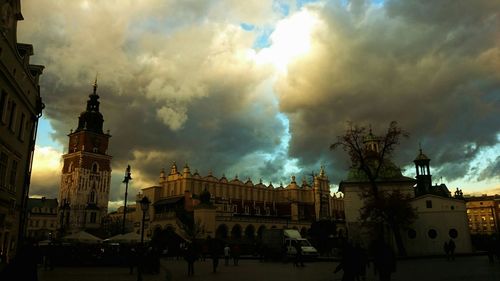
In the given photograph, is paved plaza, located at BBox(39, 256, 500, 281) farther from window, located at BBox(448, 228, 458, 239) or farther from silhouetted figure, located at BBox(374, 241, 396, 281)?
window, located at BBox(448, 228, 458, 239)

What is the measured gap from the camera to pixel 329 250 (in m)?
51.0

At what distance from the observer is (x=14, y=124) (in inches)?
951

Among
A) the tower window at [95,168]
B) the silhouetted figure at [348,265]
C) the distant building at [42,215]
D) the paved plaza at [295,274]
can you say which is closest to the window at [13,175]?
the paved plaza at [295,274]

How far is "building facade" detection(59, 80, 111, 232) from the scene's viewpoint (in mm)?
89812

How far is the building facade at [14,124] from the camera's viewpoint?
22.1 m

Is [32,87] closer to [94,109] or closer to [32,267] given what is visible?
[32,267]

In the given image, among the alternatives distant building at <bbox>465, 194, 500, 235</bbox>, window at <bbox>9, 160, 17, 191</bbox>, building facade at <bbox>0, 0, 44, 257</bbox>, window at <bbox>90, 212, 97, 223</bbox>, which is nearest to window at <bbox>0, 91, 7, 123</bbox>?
building facade at <bbox>0, 0, 44, 257</bbox>

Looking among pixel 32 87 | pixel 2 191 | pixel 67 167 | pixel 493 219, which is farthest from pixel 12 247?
pixel 493 219

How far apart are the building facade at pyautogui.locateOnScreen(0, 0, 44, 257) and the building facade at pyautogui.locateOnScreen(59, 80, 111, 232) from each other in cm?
6534

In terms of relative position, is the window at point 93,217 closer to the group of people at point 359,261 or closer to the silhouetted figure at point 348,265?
the group of people at point 359,261

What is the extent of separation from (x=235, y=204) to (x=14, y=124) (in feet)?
219

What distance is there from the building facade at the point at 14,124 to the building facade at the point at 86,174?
6534 cm

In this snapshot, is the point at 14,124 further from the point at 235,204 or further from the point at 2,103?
the point at 235,204

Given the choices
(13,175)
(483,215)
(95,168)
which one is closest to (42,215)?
(95,168)
